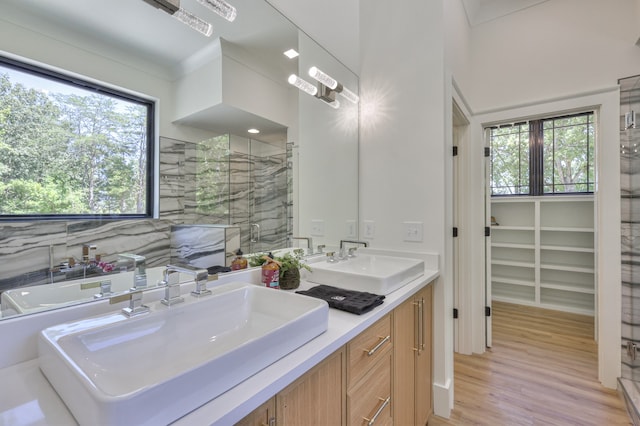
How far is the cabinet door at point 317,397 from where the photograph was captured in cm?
72

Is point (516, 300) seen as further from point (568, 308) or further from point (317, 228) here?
point (317, 228)

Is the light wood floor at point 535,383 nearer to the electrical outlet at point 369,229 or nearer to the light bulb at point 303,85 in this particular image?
the electrical outlet at point 369,229

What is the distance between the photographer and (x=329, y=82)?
194cm

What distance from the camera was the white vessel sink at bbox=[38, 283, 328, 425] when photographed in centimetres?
50

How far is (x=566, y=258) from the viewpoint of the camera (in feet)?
12.2

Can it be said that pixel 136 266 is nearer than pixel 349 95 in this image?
Yes

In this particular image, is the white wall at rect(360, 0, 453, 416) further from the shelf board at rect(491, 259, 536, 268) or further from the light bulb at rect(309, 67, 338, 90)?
the shelf board at rect(491, 259, 536, 268)

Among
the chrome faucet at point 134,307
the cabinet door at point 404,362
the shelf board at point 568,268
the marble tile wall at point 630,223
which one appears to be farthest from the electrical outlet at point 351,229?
the shelf board at point 568,268

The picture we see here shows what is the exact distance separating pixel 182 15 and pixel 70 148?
2.18 feet

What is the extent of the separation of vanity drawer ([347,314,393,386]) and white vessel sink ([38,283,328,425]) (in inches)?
6.9

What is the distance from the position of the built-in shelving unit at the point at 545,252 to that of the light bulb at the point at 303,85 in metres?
3.37

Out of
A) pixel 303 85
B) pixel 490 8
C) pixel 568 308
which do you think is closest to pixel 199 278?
pixel 303 85

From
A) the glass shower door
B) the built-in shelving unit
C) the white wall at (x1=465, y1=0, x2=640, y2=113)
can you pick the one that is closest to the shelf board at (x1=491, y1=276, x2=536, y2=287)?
the built-in shelving unit

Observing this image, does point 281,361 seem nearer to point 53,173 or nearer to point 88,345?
point 88,345
